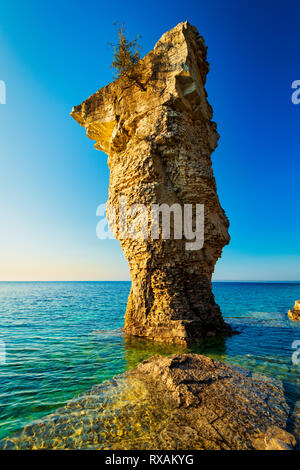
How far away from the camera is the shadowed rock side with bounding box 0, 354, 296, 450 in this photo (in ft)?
10.2

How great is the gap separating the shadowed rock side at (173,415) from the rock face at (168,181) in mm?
4492

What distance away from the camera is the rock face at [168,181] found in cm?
993

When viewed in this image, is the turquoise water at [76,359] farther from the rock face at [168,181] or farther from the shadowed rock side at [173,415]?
the rock face at [168,181]

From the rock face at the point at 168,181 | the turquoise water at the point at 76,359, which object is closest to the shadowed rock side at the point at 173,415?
the turquoise water at the point at 76,359

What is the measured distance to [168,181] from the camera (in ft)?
34.7

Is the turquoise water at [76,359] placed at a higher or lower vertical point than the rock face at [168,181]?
lower

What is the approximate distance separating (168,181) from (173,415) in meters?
9.08

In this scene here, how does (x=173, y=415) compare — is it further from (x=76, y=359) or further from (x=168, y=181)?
(x=168, y=181)

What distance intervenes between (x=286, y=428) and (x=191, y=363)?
2.26 metres

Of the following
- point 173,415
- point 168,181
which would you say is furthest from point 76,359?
point 168,181

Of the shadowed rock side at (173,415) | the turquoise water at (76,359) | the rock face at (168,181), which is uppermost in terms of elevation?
the rock face at (168,181)

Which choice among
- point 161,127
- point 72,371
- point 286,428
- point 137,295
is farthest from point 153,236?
point 286,428

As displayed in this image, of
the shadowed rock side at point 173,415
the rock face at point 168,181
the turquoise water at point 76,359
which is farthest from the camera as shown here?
the rock face at point 168,181
